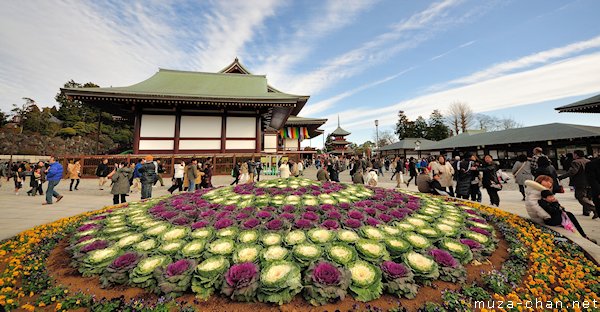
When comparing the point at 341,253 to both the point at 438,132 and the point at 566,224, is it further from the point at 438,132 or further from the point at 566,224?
the point at 438,132

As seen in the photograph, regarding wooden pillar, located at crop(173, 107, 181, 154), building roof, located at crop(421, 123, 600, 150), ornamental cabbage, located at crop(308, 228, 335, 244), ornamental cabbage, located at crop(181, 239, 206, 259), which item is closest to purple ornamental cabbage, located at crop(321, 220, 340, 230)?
ornamental cabbage, located at crop(308, 228, 335, 244)

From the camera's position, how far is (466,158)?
6906 mm

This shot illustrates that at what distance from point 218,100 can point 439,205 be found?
510 inches

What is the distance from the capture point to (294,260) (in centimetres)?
265

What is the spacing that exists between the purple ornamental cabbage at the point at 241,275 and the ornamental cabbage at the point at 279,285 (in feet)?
0.32

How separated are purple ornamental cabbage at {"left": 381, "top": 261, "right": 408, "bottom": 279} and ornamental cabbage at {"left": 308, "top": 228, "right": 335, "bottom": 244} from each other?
778 mm

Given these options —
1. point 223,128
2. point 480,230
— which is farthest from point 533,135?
point 223,128

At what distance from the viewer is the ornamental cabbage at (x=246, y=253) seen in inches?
104

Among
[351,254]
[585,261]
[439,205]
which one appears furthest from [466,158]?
[351,254]

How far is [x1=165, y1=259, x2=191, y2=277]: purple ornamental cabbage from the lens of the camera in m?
2.34

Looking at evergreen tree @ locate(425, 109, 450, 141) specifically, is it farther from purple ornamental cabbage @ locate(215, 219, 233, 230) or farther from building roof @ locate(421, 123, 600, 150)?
purple ornamental cabbage @ locate(215, 219, 233, 230)

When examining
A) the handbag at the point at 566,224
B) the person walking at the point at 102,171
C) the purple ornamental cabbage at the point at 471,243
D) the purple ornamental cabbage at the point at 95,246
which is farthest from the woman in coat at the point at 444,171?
the person walking at the point at 102,171

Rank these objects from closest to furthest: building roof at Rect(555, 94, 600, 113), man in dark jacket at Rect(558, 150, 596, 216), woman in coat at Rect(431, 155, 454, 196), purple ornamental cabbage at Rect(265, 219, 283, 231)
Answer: purple ornamental cabbage at Rect(265, 219, 283, 231)
man in dark jacket at Rect(558, 150, 596, 216)
woman in coat at Rect(431, 155, 454, 196)
building roof at Rect(555, 94, 600, 113)

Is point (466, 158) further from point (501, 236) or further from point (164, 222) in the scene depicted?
point (164, 222)
